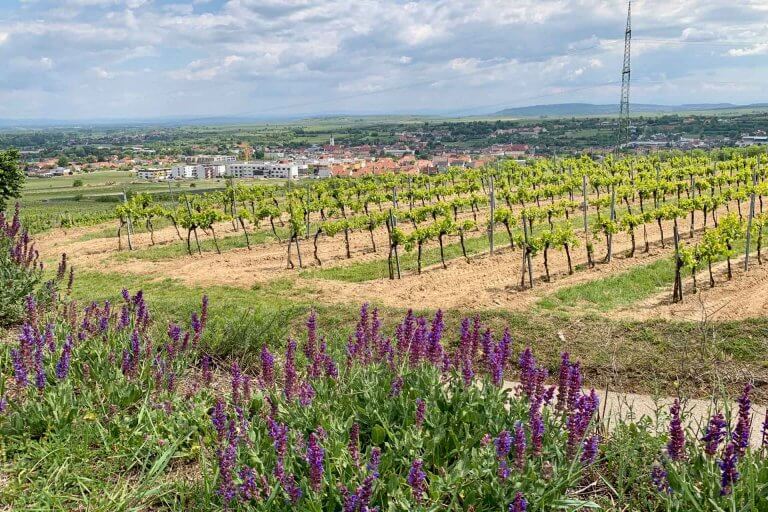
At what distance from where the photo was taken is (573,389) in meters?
3.47

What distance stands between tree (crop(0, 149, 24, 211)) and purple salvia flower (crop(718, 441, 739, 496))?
112 ft

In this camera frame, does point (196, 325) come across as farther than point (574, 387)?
Yes

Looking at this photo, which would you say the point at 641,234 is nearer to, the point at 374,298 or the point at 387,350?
the point at 374,298

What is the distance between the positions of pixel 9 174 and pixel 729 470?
3520 centimetres

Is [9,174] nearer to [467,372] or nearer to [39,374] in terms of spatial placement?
[39,374]

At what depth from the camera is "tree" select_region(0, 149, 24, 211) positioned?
30683mm

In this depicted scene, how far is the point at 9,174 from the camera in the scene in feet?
102

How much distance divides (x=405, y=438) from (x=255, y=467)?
0.86 m

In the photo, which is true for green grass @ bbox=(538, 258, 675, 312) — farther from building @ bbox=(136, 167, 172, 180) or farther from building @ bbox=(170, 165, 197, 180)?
building @ bbox=(170, 165, 197, 180)

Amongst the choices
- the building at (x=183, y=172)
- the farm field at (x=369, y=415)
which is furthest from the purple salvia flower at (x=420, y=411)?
the building at (x=183, y=172)

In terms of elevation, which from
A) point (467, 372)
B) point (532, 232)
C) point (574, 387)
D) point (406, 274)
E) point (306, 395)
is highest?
point (574, 387)

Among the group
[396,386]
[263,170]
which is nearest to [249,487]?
[396,386]

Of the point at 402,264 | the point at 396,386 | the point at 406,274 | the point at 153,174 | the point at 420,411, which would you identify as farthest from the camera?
the point at 153,174

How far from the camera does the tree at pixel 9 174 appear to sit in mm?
30683
